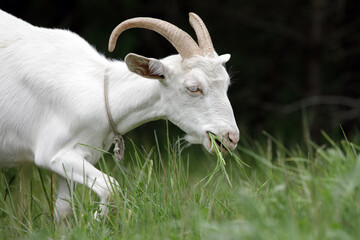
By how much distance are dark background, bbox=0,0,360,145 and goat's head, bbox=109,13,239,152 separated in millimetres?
3861

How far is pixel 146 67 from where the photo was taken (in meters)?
3.86

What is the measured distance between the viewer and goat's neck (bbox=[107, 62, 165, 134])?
13.0 ft

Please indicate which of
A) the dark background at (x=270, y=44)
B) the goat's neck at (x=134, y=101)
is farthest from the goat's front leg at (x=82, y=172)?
the dark background at (x=270, y=44)

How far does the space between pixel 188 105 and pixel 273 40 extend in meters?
6.66

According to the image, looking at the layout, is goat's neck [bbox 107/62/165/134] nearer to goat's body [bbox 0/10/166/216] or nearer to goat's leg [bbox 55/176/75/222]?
goat's body [bbox 0/10/166/216]

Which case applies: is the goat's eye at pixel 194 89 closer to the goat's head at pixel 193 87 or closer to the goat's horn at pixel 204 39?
the goat's head at pixel 193 87

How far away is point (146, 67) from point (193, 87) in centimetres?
36

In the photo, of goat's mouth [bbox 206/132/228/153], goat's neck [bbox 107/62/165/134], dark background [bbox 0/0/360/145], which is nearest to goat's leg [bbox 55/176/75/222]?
goat's neck [bbox 107/62/165/134]

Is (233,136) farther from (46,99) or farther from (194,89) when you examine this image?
(46,99)

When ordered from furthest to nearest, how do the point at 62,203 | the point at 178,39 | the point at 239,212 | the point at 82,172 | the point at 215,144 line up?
the point at 62,203
the point at 178,39
the point at 82,172
the point at 215,144
the point at 239,212

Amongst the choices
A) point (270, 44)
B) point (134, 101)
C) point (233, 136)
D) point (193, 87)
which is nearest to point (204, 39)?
point (193, 87)

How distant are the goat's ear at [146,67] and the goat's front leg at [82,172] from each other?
71cm

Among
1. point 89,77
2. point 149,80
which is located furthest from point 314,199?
point 89,77

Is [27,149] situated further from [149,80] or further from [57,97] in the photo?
[149,80]
